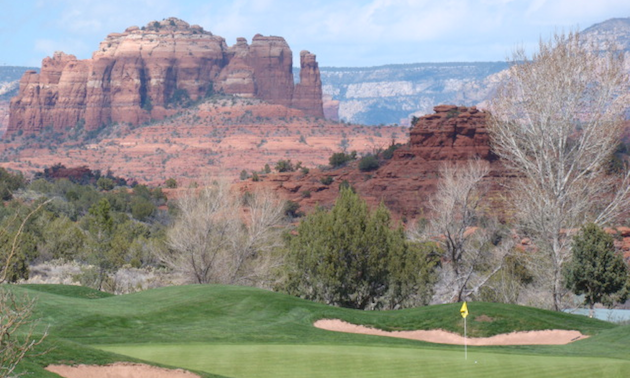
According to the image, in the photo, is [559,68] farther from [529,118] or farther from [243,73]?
[243,73]

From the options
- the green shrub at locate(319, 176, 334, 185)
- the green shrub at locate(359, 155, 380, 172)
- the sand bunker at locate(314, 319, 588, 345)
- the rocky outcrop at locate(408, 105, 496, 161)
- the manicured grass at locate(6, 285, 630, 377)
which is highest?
the rocky outcrop at locate(408, 105, 496, 161)

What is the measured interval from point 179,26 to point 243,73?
20.1m

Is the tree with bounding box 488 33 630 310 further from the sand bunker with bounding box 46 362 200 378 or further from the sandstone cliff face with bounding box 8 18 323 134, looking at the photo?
the sandstone cliff face with bounding box 8 18 323 134

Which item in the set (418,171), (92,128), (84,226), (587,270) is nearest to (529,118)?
(587,270)

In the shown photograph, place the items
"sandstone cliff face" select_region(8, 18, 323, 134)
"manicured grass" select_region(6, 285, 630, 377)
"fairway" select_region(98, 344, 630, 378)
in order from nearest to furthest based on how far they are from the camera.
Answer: "fairway" select_region(98, 344, 630, 378) < "manicured grass" select_region(6, 285, 630, 377) < "sandstone cliff face" select_region(8, 18, 323, 134)

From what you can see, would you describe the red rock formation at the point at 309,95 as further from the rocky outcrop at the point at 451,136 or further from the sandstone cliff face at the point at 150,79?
the rocky outcrop at the point at 451,136

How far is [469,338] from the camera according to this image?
25156 mm

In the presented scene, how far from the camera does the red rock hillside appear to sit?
75500mm

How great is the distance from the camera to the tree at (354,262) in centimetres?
3369

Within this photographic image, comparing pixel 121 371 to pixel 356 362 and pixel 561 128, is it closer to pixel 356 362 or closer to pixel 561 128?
pixel 356 362

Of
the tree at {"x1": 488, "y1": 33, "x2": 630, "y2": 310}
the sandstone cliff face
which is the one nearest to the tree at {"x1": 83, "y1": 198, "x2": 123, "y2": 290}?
the tree at {"x1": 488, "y1": 33, "x2": 630, "y2": 310}

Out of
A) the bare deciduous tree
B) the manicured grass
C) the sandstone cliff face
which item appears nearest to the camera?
the manicured grass

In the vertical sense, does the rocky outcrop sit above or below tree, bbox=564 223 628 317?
above

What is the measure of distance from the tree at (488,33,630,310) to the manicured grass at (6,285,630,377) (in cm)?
675
